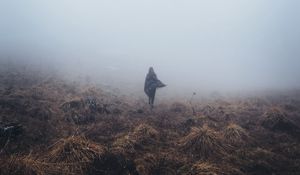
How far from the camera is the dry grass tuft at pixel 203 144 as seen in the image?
10398mm

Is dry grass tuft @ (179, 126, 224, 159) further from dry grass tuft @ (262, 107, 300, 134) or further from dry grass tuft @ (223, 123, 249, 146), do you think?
dry grass tuft @ (262, 107, 300, 134)

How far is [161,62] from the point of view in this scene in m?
56.4

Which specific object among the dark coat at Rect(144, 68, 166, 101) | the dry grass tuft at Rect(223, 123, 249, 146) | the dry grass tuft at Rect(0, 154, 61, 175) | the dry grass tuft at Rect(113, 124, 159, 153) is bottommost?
the dry grass tuft at Rect(0, 154, 61, 175)

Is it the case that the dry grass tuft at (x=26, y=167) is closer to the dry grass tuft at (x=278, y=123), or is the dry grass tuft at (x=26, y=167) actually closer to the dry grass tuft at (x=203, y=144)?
the dry grass tuft at (x=203, y=144)

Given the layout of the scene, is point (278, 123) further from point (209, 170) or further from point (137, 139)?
point (137, 139)

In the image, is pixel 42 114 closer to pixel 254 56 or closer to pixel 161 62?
pixel 161 62

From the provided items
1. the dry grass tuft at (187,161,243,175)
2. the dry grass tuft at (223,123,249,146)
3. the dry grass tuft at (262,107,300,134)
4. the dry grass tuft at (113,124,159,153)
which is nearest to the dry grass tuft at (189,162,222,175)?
the dry grass tuft at (187,161,243,175)

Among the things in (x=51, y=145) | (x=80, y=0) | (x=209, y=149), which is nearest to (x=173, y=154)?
(x=209, y=149)

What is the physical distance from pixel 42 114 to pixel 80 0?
144m

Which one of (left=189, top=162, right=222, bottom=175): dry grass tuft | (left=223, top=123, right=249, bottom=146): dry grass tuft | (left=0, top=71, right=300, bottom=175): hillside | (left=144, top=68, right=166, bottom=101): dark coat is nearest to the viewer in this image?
(left=189, top=162, right=222, bottom=175): dry grass tuft

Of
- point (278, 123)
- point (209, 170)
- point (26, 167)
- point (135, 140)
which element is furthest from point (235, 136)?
point (26, 167)

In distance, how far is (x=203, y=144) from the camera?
10.7m

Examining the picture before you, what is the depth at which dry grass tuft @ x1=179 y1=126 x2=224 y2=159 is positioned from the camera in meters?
10.4

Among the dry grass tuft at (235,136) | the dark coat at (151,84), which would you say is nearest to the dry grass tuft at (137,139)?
the dry grass tuft at (235,136)
